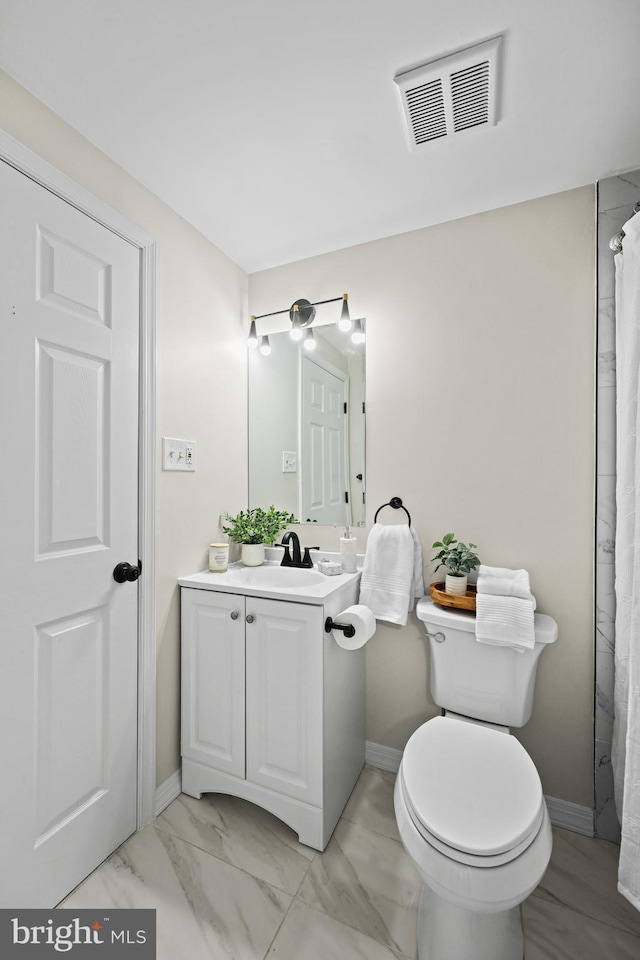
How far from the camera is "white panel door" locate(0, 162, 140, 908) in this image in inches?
44.9

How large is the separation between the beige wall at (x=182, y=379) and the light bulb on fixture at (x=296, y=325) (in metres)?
0.29

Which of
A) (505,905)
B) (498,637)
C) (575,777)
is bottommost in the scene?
(575,777)

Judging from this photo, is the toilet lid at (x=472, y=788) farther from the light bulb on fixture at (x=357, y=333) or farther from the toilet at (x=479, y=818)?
the light bulb on fixture at (x=357, y=333)

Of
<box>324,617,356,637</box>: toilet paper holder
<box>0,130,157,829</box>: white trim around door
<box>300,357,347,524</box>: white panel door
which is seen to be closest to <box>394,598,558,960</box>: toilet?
<box>324,617,356,637</box>: toilet paper holder

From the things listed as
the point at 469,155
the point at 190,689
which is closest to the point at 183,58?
the point at 469,155

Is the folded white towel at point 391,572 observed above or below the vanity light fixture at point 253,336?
below

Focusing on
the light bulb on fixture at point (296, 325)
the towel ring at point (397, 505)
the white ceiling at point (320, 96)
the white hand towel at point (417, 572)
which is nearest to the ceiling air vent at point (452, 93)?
the white ceiling at point (320, 96)

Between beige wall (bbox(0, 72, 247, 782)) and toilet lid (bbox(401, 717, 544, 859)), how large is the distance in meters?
1.01

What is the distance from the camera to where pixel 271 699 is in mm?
1514

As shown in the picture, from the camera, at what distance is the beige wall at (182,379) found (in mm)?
1485

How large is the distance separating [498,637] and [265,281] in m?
1.91

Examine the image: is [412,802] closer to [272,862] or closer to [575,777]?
[272,862]

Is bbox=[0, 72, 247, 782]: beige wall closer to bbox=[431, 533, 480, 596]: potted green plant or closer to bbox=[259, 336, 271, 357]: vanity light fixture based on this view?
bbox=[259, 336, 271, 357]: vanity light fixture

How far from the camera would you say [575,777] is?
1564 mm
